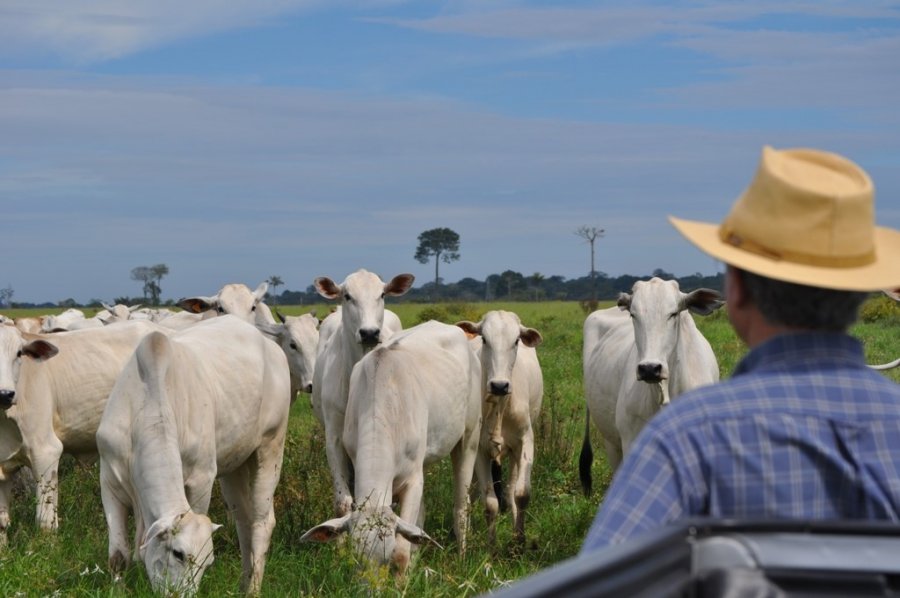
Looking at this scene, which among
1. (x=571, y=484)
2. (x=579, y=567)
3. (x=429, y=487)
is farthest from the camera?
(x=571, y=484)

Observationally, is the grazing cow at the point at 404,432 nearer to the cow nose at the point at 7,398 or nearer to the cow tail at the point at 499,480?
the cow tail at the point at 499,480

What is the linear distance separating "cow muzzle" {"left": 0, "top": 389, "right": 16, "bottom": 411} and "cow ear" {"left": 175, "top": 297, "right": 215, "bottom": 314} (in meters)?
3.82

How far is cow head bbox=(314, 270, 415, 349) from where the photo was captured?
1056 centimetres

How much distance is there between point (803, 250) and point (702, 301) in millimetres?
7325

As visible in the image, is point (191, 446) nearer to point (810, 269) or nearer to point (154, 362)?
point (154, 362)

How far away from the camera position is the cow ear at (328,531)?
7602 mm

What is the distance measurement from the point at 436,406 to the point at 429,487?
81.1 inches

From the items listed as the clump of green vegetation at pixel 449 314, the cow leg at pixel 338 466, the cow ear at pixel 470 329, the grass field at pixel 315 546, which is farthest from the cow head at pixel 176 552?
the clump of green vegetation at pixel 449 314

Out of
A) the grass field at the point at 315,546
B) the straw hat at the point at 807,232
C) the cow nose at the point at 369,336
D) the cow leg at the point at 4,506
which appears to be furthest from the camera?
the cow nose at the point at 369,336

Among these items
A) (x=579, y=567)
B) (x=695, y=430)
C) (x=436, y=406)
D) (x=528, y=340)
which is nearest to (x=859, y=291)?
(x=695, y=430)

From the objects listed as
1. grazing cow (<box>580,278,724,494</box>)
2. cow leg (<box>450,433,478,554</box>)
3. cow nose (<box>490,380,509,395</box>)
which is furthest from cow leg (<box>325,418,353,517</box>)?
grazing cow (<box>580,278,724,494</box>)

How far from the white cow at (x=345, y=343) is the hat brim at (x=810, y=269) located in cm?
744

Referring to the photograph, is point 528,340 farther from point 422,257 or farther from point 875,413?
point 422,257

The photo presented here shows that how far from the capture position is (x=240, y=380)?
386 inches
